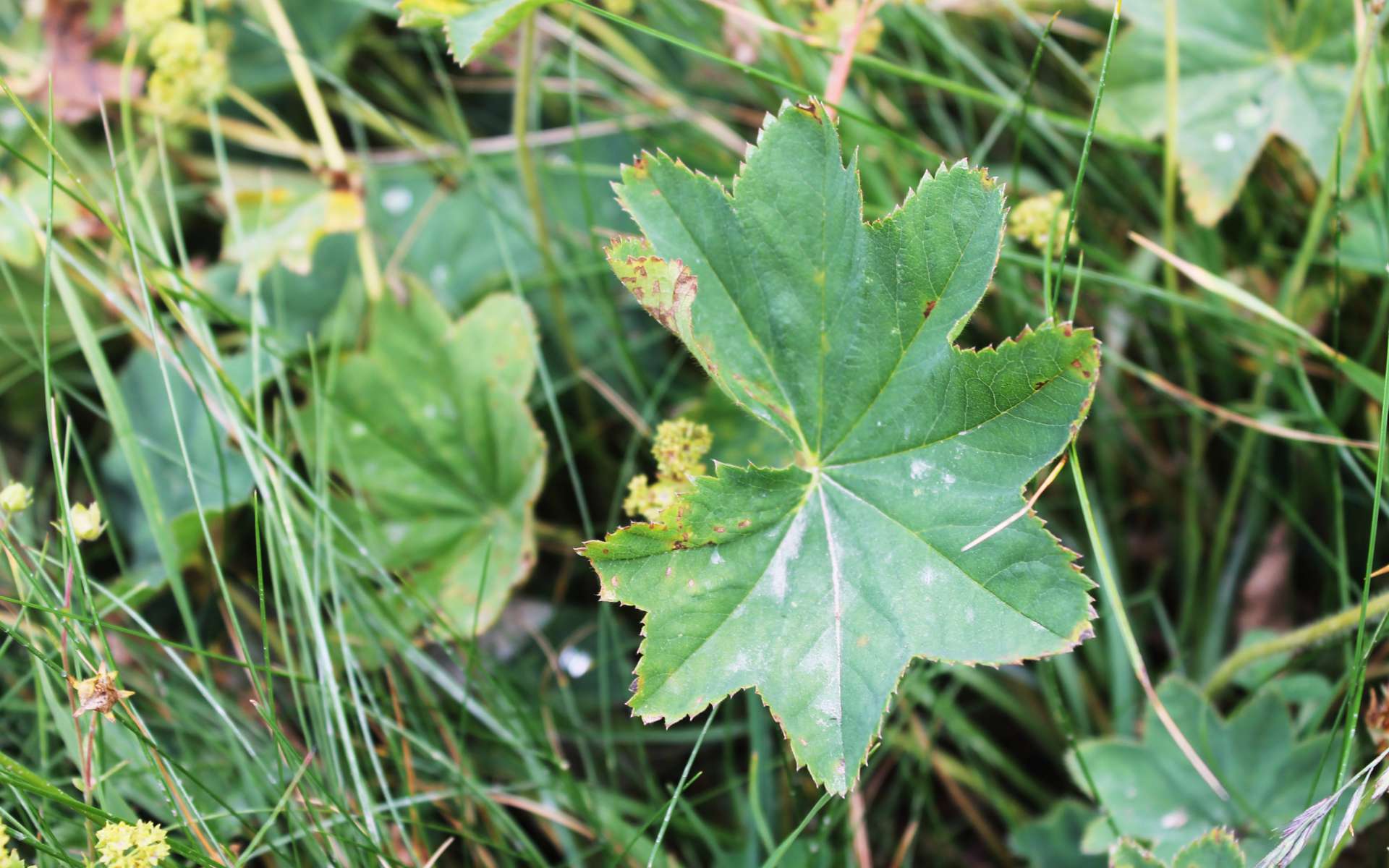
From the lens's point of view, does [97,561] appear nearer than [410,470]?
No

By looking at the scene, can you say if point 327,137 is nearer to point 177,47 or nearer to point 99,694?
point 177,47

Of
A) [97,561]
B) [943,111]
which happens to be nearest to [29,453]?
[97,561]

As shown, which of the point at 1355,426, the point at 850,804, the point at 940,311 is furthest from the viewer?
the point at 1355,426

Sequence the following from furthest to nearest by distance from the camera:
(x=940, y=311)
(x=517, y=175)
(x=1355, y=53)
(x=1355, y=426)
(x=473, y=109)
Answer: (x=473, y=109), (x=517, y=175), (x=1355, y=426), (x=1355, y=53), (x=940, y=311)

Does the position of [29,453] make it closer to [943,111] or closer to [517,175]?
[517,175]

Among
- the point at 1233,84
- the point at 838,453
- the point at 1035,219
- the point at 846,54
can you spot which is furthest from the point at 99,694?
the point at 1233,84

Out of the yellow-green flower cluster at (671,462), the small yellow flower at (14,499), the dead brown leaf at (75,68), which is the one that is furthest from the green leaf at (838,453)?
the dead brown leaf at (75,68)
